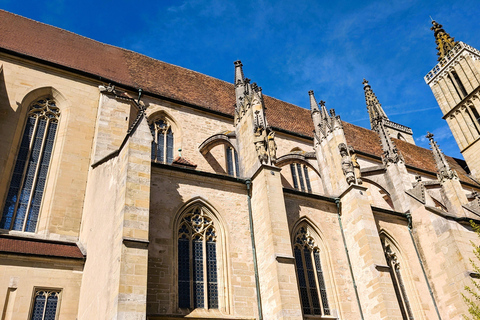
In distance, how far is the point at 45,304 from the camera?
905cm

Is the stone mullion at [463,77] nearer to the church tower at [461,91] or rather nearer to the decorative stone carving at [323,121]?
the church tower at [461,91]

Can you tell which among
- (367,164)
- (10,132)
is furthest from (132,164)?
(367,164)

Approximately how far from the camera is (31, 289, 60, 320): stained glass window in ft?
29.2

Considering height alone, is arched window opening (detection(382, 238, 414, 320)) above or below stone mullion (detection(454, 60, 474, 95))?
below

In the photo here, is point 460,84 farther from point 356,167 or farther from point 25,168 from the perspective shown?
point 25,168

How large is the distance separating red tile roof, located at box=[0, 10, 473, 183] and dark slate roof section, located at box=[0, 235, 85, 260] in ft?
20.7

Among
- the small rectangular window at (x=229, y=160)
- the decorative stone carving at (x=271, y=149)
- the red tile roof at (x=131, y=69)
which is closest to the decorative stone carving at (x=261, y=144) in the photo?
the decorative stone carving at (x=271, y=149)

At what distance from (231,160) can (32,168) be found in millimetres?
6644

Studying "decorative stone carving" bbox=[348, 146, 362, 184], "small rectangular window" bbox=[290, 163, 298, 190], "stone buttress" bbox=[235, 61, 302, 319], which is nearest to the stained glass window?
"stone buttress" bbox=[235, 61, 302, 319]

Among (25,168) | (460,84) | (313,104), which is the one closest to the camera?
(25,168)

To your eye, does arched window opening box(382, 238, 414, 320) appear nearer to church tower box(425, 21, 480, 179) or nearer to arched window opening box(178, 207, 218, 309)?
arched window opening box(178, 207, 218, 309)

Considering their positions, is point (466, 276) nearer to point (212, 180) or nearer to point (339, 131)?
point (339, 131)

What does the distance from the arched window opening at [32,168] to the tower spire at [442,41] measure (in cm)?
2765

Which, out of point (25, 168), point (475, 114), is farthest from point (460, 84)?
point (25, 168)
